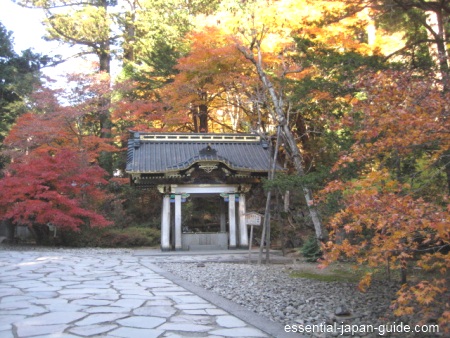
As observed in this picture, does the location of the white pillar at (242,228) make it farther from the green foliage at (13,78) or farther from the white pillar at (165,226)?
the green foliage at (13,78)

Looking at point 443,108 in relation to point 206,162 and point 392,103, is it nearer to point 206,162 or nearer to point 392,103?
point 392,103

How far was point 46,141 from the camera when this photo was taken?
52.2 feet

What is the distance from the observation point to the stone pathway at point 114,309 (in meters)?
3.55

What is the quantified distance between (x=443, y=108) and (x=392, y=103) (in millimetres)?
637

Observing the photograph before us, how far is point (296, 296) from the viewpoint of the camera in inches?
210

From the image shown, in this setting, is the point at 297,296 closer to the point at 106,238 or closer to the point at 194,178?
the point at 194,178

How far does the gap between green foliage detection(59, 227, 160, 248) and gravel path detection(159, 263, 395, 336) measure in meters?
7.40

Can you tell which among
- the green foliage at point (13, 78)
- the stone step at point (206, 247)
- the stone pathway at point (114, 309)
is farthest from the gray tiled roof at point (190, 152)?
the green foliage at point (13, 78)

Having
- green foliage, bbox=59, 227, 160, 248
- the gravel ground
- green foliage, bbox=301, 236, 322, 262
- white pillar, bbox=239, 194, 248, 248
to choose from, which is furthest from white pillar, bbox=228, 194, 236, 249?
the gravel ground

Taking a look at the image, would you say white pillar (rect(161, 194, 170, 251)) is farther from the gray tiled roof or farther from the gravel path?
the gravel path

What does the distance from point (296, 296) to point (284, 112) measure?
8820 millimetres

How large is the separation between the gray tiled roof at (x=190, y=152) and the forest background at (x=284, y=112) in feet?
4.49

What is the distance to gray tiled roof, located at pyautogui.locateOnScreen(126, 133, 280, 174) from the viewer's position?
12539 mm

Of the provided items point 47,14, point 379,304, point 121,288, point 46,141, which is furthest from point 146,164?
point 47,14
